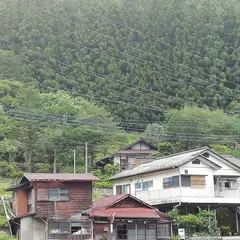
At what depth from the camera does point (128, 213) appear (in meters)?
34.1

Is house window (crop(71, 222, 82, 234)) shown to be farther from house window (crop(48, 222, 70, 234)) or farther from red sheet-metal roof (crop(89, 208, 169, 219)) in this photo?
red sheet-metal roof (crop(89, 208, 169, 219))

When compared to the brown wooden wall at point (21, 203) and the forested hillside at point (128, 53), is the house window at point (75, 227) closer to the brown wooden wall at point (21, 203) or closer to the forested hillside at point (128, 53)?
the brown wooden wall at point (21, 203)

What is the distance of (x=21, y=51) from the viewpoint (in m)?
106

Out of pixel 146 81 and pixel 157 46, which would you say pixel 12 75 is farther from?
pixel 157 46

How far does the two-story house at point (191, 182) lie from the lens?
38.5m

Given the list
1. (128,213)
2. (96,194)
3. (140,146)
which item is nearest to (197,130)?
(140,146)

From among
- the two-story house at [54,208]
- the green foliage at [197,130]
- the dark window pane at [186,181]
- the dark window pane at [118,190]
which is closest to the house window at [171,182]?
the dark window pane at [186,181]

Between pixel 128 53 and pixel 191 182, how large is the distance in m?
79.0

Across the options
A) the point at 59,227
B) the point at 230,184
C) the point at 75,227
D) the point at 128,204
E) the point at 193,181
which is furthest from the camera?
the point at 230,184

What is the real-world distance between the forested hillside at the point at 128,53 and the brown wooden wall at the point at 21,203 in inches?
2403

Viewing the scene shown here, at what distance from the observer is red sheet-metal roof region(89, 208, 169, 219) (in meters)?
33.3

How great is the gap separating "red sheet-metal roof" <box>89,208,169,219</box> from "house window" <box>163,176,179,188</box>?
13.9 ft

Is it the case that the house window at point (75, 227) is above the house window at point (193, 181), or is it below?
below

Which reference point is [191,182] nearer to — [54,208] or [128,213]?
[128,213]
